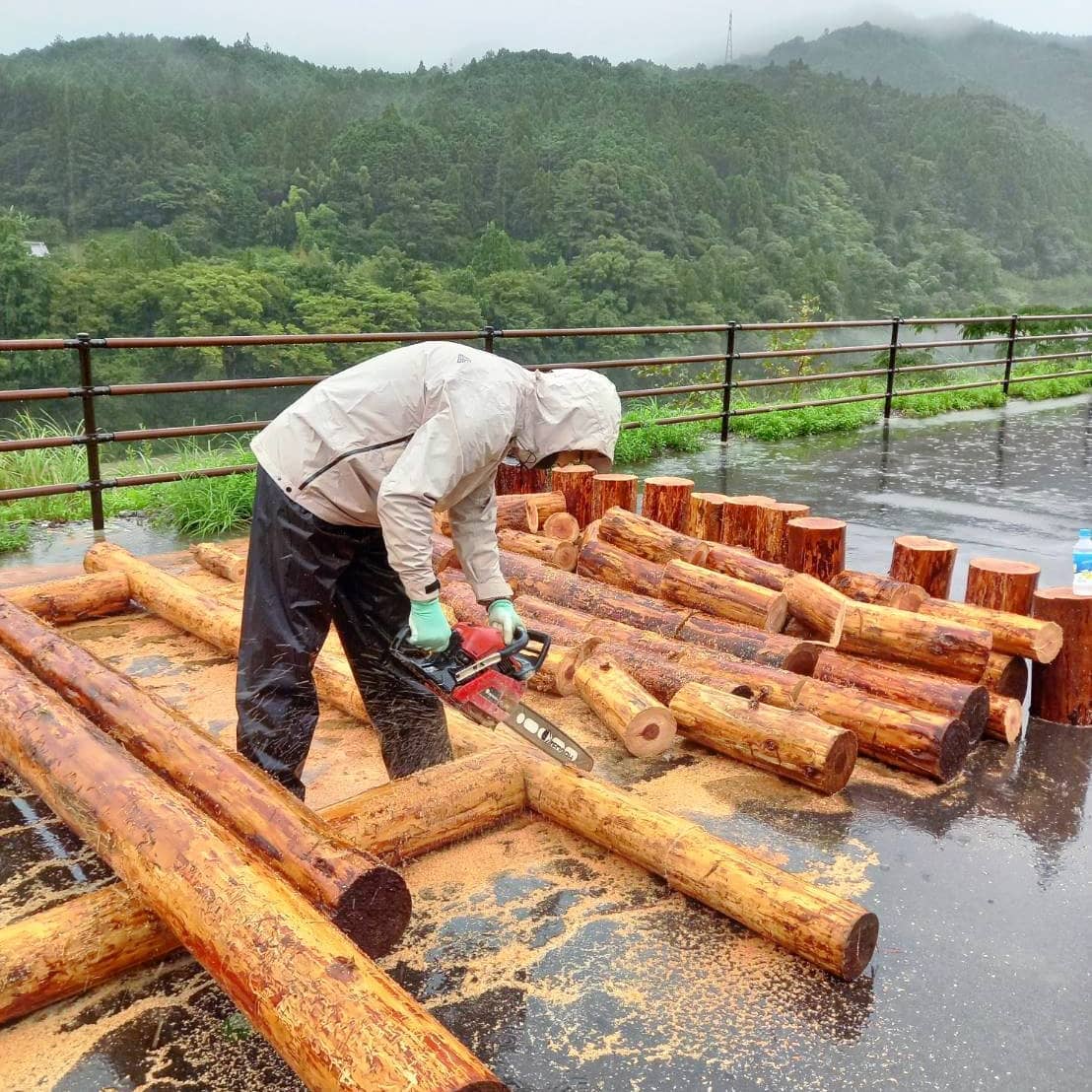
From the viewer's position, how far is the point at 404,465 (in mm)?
2635

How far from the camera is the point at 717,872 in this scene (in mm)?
2660

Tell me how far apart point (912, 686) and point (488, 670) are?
1770mm

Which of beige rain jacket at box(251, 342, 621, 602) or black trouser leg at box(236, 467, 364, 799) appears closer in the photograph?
beige rain jacket at box(251, 342, 621, 602)

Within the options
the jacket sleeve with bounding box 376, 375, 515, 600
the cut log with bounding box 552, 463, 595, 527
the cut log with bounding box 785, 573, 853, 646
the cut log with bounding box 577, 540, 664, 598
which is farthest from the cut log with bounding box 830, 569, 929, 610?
the jacket sleeve with bounding box 376, 375, 515, 600

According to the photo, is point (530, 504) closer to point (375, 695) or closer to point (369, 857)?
point (375, 695)

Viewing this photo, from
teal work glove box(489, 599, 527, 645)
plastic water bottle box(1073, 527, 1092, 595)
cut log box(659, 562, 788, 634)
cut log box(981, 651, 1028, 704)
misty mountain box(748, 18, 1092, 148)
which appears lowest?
cut log box(981, 651, 1028, 704)

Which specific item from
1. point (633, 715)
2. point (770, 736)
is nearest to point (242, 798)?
point (633, 715)

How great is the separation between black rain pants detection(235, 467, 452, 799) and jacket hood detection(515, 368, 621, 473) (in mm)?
601

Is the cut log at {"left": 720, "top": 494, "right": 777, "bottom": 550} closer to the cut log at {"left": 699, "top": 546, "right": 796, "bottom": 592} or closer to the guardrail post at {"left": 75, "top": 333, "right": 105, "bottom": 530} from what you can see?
the cut log at {"left": 699, "top": 546, "right": 796, "bottom": 592}

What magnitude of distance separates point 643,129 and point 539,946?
75.2 metres

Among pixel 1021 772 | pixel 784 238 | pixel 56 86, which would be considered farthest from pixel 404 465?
pixel 56 86

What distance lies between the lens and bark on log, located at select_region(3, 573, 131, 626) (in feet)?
15.9

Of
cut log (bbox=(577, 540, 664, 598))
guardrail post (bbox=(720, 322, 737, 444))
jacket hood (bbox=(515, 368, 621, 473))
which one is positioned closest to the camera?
jacket hood (bbox=(515, 368, 621, 473))

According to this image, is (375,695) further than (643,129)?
No
